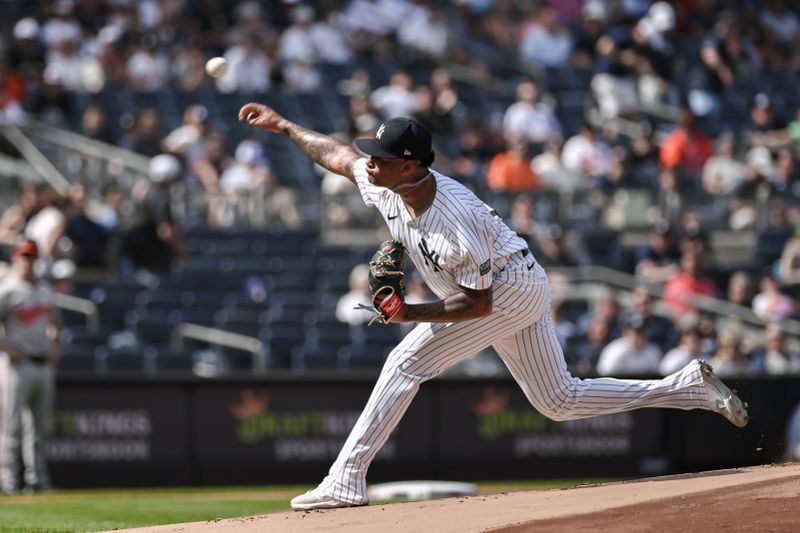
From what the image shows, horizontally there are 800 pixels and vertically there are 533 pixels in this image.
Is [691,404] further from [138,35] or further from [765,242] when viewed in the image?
[138,35]

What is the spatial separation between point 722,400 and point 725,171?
9.62 metres

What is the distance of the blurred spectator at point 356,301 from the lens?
559 inches

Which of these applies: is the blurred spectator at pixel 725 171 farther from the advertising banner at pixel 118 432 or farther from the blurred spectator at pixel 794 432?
the advertising banner at pixel 118 432

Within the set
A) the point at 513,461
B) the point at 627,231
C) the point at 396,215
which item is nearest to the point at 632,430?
A: the point at 513,461

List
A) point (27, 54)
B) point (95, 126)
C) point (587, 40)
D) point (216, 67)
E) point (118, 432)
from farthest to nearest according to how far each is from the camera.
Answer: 1. point (587, 40)
2. point (27, 54)
3. point (95, 126)
4. point (118, 432)
5. point (216, 67)

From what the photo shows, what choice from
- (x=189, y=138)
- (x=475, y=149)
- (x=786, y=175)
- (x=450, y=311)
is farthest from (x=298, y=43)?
(x=450, y=311)

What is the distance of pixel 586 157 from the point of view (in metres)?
17.0

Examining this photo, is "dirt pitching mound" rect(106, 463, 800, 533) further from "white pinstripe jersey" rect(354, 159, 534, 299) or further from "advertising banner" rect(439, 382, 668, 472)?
"advertising banner" rect(439, 382, 668, 472)

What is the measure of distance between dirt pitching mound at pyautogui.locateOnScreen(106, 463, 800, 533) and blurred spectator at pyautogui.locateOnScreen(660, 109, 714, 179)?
9.88 m

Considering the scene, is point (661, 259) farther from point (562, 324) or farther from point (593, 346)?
point (593, 346)

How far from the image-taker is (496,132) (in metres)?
17.6

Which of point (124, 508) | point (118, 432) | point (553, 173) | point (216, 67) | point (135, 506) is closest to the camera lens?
point (216, 67)

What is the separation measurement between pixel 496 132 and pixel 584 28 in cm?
385

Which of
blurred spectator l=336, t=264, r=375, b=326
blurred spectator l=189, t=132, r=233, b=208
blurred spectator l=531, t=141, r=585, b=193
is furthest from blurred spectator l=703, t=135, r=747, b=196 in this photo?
blurred spectator l=189, t=132, r=233, b=208
